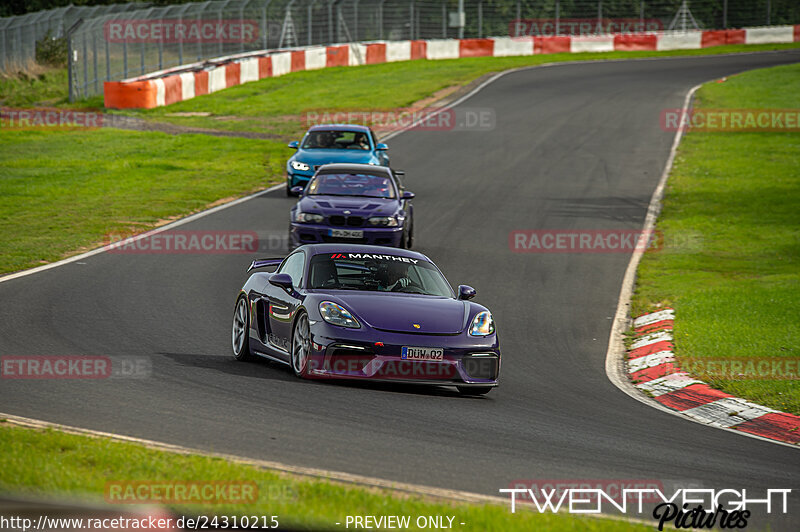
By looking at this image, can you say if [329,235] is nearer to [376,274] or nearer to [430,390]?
[376,274]

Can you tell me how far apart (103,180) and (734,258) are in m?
15.6

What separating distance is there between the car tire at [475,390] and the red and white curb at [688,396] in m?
2.00

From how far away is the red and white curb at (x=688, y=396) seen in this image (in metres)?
10.3

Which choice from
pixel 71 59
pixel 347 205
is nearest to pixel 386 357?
pixel 347 205

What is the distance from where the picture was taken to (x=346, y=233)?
17688 millimetres

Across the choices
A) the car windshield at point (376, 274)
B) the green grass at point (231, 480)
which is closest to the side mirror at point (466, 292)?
the car windshield at point (376, 274)

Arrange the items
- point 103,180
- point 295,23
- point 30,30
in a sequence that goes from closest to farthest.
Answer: point 103,180
point 30,30
point 295,23

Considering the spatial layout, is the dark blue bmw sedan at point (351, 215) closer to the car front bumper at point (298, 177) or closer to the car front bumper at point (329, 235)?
the car front bumper at point (329, 235)

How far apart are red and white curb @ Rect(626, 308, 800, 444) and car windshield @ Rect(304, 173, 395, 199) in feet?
19.8

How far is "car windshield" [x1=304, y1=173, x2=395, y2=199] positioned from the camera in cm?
1900

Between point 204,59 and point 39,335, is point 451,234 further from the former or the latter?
point 204,59

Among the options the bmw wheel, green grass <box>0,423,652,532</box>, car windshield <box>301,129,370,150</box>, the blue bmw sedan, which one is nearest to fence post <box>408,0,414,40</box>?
the blue bmw sedan

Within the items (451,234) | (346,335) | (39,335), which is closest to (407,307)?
(346,335)

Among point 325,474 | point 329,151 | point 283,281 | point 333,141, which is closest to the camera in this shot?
point 325,474
